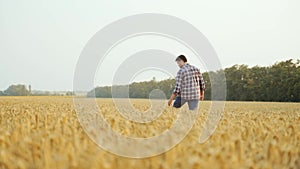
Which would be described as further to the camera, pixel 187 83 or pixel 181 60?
pixel 187 83

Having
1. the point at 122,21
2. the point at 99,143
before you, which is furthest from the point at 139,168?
the point at 122,21

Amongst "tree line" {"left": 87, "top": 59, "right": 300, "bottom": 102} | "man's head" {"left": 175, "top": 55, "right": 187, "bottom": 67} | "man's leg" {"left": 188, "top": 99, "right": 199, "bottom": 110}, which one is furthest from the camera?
"tree line" {"left": 87, "top": 59, "right": 300, "bottom": 102}

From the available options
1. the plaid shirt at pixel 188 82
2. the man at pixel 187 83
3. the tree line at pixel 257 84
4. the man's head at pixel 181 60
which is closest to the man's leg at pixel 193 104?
the man at pixel 187 83

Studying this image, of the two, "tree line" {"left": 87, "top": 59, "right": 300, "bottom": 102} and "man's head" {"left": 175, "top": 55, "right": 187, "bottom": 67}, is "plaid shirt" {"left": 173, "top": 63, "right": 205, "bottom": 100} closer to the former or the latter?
"man's head" {"left": 175, "top": 55, "right": 187, "bottom": 67}

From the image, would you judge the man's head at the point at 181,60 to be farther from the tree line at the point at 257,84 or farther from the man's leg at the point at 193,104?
the tree line at the point at 257,84

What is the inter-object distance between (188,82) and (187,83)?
36mm

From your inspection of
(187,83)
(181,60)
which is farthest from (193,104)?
(181,60)

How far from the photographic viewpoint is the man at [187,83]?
9047 millimetres

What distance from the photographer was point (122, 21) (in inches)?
280

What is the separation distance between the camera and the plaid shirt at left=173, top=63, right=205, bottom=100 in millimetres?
9055

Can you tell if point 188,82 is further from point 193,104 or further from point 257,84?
point 257,84

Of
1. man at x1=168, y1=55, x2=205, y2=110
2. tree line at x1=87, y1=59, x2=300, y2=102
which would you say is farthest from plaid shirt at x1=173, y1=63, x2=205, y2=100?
tree line at x1=87, y1=59, x2=300, y2=102

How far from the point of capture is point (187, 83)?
9109 millimetres

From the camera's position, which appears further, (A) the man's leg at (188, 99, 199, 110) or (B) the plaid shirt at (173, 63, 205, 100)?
Result: (A) the man's leg at (188, 99, 199, 110)
